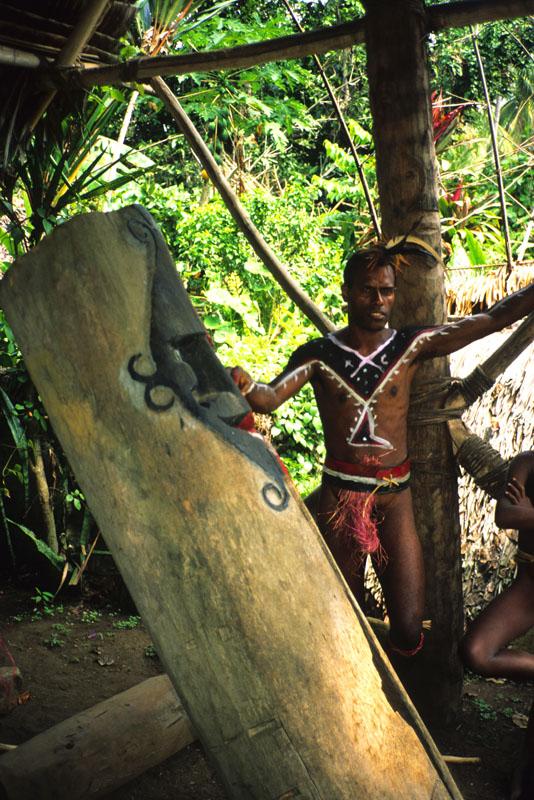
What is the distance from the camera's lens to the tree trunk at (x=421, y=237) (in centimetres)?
278

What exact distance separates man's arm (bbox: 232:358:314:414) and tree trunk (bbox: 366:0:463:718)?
469mm

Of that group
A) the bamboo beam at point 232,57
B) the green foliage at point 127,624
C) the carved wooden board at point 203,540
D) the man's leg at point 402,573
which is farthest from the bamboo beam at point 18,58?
the green foliage at point 127,624

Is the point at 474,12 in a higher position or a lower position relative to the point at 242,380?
higher

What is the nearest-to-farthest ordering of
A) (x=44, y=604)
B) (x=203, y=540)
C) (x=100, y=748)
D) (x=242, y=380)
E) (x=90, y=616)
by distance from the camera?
(x=203, y=540)
(x=242, y=380)
(x=100, y=748)
(x=90, y=616)
(x=44, y=604)

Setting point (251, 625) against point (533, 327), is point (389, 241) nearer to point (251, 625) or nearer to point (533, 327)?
point (533, 327)

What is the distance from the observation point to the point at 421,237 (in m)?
2.91

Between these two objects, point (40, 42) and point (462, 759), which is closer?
point (462, 759)

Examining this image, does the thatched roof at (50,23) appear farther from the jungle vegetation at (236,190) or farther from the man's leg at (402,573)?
the man's leg at (402,573)

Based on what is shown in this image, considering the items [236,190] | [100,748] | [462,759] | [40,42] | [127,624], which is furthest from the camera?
[236,190]

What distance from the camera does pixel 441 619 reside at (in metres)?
3.16

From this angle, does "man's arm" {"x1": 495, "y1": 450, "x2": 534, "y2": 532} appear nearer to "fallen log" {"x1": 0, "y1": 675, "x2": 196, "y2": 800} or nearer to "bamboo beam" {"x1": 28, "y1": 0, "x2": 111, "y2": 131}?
"fallen log" {"x1": 0, "y1": 675, "x2": 196, "y2": 800}

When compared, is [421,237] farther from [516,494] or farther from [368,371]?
[516,494]

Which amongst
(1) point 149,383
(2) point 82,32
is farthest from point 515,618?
(2) point 82,32

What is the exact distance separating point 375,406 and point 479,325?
0.45m
